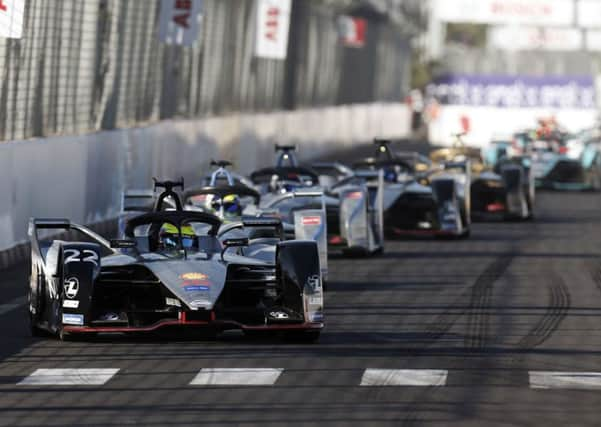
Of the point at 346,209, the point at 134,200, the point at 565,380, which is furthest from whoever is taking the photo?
the point at 346,209

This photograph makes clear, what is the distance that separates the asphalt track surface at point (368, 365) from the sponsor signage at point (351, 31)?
47.9 m

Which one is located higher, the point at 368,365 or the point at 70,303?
the point at 70,303

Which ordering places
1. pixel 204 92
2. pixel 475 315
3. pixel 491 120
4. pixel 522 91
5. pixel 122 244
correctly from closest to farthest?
pixel 122 244
pixel 475 315
pixel 204 92
pixel 491 120
pixel 522 91

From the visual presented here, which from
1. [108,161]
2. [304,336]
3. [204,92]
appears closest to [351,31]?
[204,92]

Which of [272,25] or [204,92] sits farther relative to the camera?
[272,25]

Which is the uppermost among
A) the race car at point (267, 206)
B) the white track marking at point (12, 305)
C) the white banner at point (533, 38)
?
the white banner at point (533, 38)

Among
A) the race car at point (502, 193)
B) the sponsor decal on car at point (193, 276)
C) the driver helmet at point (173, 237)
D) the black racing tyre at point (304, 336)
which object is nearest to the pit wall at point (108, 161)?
the race car at point (502, 193)

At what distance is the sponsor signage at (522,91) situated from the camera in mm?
71688

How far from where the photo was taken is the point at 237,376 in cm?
1152

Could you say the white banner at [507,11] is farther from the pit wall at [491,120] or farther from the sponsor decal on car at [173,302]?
the sponsor decal on car at [173,302]

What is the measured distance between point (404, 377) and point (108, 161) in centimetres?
1545

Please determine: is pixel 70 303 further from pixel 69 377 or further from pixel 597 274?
pixel 597 274

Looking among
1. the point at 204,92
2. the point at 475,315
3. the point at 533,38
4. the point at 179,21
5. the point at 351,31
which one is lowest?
the point at 475,315

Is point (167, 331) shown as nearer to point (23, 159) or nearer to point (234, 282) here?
point (234, 282)
